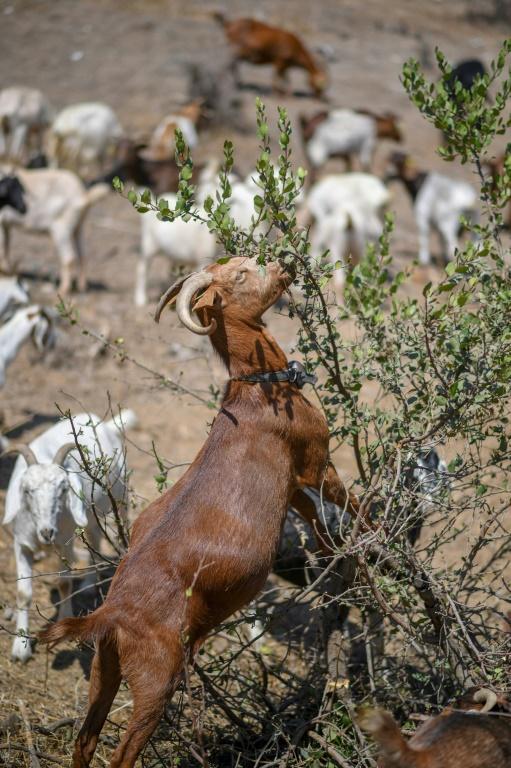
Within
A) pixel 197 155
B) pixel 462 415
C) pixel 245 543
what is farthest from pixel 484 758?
pixel 197 155

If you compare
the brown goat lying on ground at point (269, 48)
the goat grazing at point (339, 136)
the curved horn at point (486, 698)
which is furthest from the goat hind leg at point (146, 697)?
the brown goat lying on ground at point (269, 48)

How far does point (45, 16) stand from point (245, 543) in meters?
22.1

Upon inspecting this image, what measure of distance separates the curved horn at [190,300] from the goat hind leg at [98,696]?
1141 mm

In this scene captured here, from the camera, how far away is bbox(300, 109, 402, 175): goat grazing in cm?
1505

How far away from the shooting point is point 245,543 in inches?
132

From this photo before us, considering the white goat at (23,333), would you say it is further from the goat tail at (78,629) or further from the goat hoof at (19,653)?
the goat tail at (78,629)

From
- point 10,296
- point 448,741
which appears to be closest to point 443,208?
point 10,296

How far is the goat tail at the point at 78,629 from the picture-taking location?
122 inches

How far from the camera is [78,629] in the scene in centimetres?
311

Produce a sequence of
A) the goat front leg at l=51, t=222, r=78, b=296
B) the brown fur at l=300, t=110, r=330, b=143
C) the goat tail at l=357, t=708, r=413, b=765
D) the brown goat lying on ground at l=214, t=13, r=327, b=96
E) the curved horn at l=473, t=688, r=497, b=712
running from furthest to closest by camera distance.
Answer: the brown goat lying on ground at l=214, t=13, r=327, b=96 < the brown fur at l=300, t=110, r=330, b=143 < the goat front leg at l=51, t=222, r=78, b=296 < the curved horn at l=473, t=688, r=497, b=712 < the goat tail at l=357, t=708, r=413, b=765

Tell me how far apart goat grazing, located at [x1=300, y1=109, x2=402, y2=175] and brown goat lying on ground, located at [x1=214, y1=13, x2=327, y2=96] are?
4039mm

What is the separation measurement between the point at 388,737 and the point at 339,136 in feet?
44.3

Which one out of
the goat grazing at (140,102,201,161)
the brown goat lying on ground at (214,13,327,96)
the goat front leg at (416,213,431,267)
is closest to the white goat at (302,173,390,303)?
the goat front leg at (416,213,431,267)

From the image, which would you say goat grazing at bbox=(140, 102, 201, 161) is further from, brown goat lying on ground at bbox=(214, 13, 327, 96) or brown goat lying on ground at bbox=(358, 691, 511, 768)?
brown goat lying on ground at bbox=(358, 691, 511, 768)
